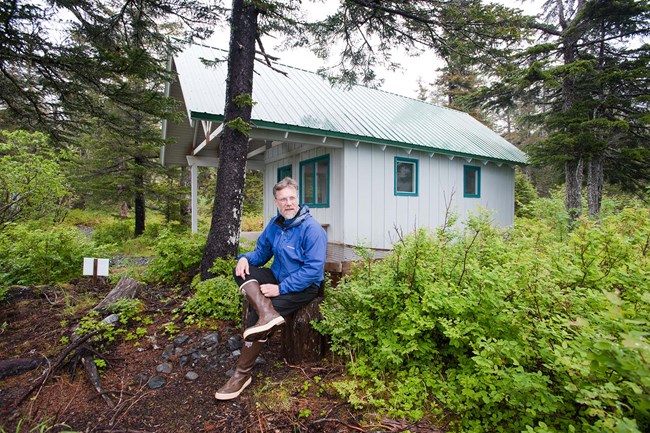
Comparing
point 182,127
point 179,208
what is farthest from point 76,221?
point 182,127

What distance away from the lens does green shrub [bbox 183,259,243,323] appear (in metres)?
3.67

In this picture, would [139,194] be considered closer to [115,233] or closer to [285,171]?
[115,233]

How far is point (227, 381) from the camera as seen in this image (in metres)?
2.58

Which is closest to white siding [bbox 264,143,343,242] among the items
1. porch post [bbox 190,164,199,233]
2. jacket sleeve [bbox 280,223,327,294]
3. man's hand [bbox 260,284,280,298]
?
porch post [bbox 190,164,199,233]

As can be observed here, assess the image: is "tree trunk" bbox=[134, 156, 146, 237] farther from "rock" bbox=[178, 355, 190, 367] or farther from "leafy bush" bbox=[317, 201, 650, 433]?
"leafy bush" bbox=[317, 201, 650, 433]

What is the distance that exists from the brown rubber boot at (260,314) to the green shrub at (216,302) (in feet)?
4.00

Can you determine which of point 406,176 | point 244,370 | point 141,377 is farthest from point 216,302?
point 406,176

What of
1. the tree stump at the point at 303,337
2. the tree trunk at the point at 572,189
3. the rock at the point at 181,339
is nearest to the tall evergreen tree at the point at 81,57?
the rock at the point at 181,339

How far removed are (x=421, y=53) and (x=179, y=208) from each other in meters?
11.4

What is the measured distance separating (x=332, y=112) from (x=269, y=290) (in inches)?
254

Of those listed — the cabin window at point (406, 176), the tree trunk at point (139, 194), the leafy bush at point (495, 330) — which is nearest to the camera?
the leafy bush at point (495, 330)

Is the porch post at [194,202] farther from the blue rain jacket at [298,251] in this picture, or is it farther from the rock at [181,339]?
the blue rain jacket at [298,251]

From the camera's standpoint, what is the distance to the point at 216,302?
12.4 ft

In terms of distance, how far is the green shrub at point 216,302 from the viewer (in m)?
3.67
